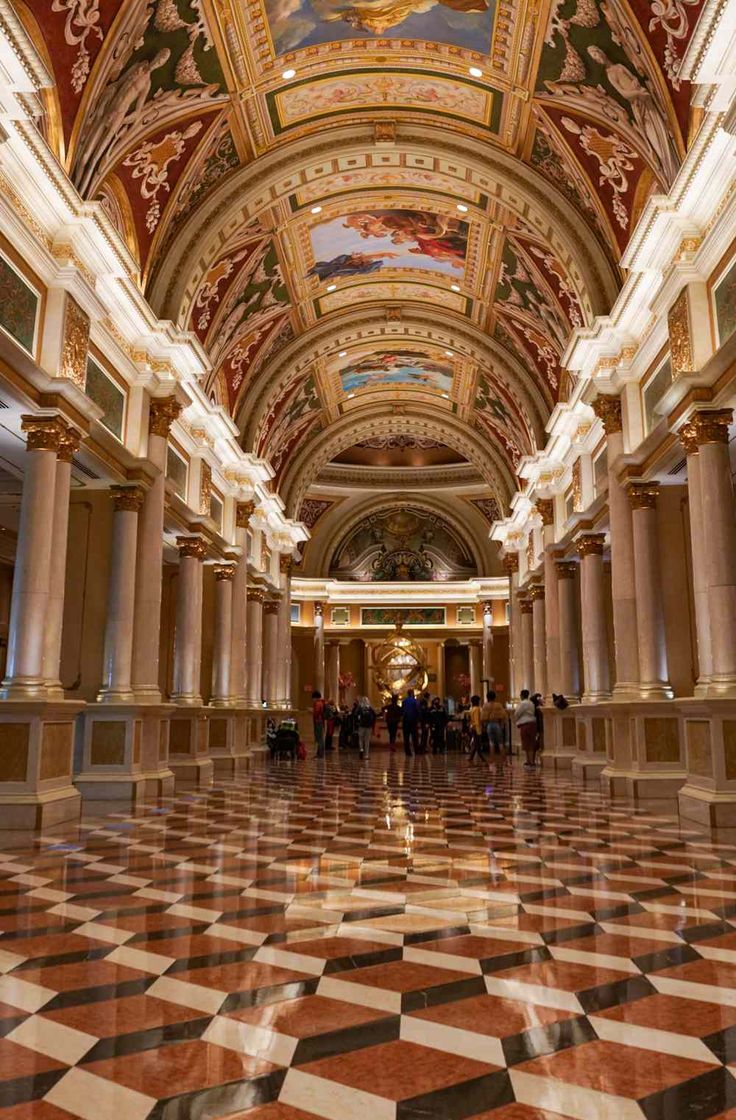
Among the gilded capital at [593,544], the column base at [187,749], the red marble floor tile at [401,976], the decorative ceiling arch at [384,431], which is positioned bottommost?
the red marble floor tile at [401,976]

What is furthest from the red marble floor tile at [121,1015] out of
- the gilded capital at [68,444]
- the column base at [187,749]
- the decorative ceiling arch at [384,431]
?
the decorative ceiling arch at [384,431]

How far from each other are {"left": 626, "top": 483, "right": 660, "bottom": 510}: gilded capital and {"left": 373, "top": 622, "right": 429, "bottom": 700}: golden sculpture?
85.7ft

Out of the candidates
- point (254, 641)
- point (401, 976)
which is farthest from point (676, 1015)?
point (254, 641)

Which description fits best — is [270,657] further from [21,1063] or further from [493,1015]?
[21,1063]

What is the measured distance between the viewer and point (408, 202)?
16.0m

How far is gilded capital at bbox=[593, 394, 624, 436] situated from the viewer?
12383mm

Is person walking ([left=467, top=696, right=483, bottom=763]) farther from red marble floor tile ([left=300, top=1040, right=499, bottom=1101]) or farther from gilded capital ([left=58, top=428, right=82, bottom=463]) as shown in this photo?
red marble floor tile ([left=300, top=1040, right=499, bottom=1101])

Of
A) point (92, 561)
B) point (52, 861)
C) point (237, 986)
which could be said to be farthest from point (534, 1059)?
point (92, 561)

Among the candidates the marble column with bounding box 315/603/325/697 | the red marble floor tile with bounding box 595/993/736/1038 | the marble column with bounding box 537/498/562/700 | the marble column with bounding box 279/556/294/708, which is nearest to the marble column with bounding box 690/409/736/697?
the red marble floor tile with bounding box 595/993/736/1038

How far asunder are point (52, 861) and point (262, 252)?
12776 mm

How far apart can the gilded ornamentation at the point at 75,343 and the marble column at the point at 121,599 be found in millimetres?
2220

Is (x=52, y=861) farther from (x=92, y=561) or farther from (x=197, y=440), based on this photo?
(x=197, y=440)

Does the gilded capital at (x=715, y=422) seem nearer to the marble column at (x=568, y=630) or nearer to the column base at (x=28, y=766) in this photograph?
the column base at (x=28, y=766)

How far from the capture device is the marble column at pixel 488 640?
34375mm
